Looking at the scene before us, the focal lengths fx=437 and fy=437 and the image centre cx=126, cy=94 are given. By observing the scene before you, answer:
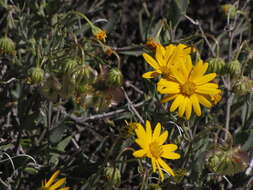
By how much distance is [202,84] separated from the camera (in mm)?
2217

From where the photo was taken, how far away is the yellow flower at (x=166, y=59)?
219 centimetres

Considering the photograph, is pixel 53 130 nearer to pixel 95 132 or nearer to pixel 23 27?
pixel 95 132

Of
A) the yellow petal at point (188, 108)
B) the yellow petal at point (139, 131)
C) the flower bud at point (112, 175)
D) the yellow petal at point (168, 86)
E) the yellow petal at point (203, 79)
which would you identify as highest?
the yellow petal at point (203, 79)

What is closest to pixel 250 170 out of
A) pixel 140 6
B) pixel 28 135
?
pixel 28 135

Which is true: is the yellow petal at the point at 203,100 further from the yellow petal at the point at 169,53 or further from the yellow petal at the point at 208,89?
the yellow petal at the point at 169,53

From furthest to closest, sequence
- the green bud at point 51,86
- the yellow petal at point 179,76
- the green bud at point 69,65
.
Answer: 1. the yellow petal at point 179,76
2. the green bud at point 69,65
3. the green bud at point 51,86

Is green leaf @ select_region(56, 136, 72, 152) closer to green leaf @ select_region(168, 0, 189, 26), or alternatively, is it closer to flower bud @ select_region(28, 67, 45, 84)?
flower bud @ select_region(28, 67, 45, 84)

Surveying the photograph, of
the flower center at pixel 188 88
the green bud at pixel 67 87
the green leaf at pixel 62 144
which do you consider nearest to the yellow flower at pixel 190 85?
Answer: the flower center at pixel 188 88

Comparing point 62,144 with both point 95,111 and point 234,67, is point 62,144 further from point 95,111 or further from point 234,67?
point 234,67

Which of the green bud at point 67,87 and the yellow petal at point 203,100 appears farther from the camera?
the yellow petal at point 203,100

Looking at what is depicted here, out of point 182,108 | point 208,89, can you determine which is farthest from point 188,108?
point 208,89

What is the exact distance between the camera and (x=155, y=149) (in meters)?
2.14

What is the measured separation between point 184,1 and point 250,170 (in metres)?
1.14

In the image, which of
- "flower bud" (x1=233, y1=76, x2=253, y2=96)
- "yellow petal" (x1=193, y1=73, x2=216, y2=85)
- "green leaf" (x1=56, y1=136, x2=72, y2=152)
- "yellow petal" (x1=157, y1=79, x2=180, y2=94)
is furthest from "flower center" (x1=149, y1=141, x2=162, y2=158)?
"green leaf" (x1=56, y1=136, x2=72, y2=152)
